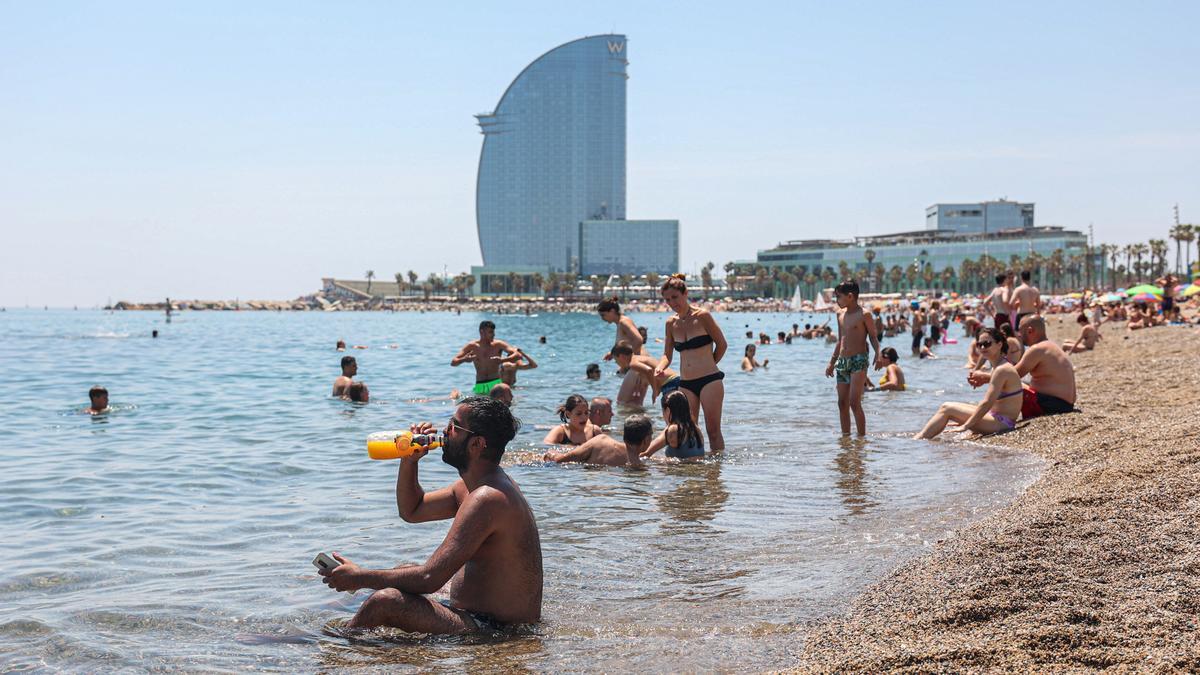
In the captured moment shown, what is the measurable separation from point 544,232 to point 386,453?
195 metres

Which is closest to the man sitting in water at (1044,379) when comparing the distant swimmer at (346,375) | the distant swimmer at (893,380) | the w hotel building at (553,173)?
the distant swimmer at (893,380)

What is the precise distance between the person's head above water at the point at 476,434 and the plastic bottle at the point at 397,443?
95 millimetres

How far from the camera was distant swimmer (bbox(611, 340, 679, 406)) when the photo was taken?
1059 centimetres

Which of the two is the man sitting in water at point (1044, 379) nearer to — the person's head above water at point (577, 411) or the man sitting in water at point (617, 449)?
the man sitting in water at point (617, 449)

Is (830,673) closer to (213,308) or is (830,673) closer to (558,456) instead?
(558,456)

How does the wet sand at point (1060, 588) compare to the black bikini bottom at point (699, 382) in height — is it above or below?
below

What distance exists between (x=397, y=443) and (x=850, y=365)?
24.9 ft

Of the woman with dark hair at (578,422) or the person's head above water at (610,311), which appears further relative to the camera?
the person's head above water at (610,311)

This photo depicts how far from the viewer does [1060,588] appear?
170 inches

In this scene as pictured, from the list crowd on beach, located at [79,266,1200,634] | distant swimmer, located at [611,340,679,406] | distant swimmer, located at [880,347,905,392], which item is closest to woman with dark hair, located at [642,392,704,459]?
crowd on beach, located at [79,266,1200,634]

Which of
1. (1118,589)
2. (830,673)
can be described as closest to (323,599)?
(830,673)

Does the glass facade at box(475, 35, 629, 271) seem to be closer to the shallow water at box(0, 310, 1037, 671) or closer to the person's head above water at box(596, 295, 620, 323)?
the shallow water at box(0, 310, 1037, 671)

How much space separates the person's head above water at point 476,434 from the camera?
14.0ft

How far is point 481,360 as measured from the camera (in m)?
13.8
